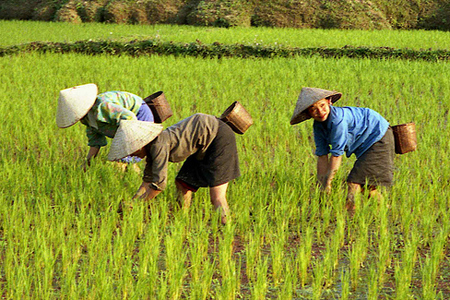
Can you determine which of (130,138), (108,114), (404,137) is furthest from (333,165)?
(108,114)

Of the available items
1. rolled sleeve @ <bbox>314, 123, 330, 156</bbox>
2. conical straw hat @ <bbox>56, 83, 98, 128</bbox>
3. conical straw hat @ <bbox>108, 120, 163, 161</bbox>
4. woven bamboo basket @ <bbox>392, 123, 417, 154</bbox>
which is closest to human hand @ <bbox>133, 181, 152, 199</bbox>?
conical straw hat @ <bbox>108, 120, 163, 161</bbox>

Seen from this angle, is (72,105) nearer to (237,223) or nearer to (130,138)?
(130,138)

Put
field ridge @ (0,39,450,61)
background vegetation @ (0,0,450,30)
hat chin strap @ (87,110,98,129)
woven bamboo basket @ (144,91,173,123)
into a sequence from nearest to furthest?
hat chin strap @ (87,110,98,129) → woven bamboo basket @ (144,91,173,123) → field ridge @ (0,39,450,61) → background vegetation @ (0,0,450,30)

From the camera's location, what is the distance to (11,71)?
7.66 metres

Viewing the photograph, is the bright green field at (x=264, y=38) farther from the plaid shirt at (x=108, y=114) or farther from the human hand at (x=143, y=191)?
the human hand at (x=143, y=191)

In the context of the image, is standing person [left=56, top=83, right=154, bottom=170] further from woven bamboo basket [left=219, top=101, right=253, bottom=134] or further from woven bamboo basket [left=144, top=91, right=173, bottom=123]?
woven bamboo basket [left=219, top=101, right=253, bottom=134]

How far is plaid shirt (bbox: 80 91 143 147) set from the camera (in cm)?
346

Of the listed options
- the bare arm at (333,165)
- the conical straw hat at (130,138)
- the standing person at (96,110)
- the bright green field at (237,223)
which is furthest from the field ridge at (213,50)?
the conical straw hat at (130,138)

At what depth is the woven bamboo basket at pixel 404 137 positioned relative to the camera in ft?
10.9

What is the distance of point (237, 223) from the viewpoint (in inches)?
120

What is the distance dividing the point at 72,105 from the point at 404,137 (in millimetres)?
1976

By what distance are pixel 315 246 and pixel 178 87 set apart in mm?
3954

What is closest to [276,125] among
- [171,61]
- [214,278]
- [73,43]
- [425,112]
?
[425,112]

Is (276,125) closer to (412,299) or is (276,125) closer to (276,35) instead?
(412,299)
